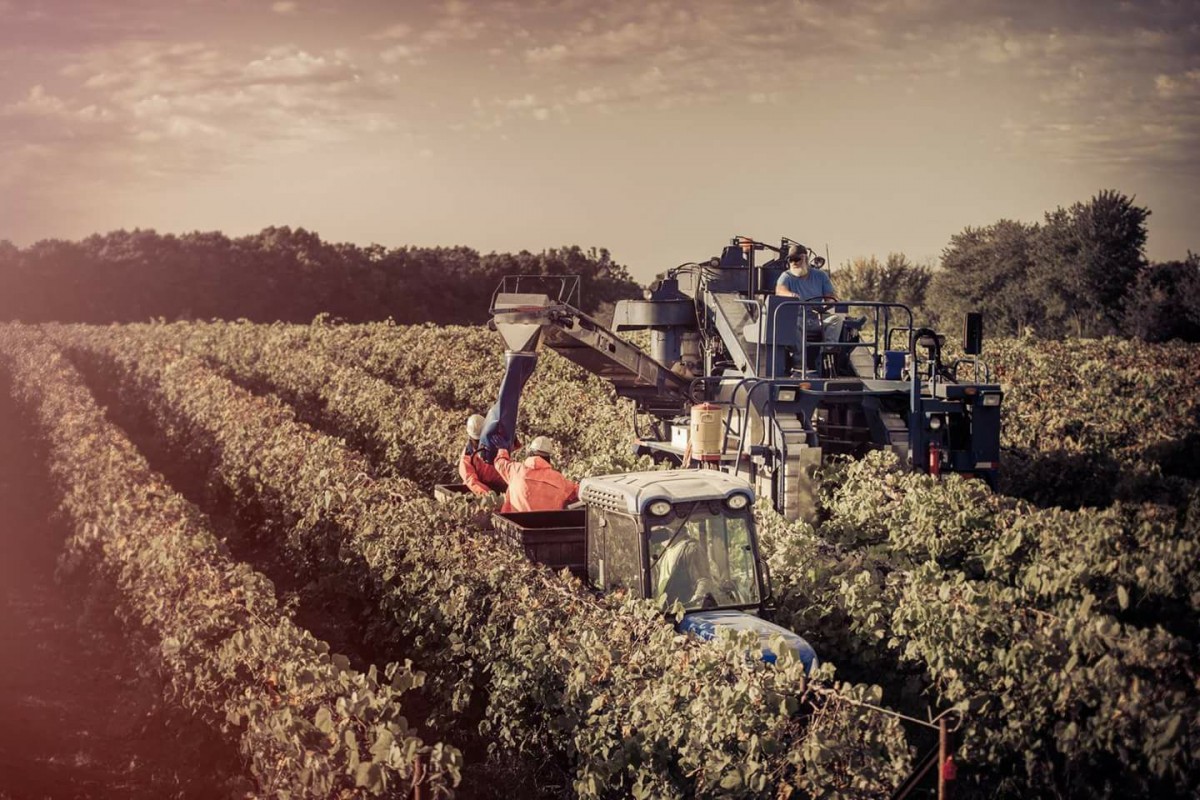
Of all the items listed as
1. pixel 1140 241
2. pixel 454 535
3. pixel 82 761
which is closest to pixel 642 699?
pixel 454 535

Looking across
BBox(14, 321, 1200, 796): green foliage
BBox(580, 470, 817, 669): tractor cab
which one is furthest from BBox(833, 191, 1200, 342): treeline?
BBox(580, 470, 817, 669): tractor cab

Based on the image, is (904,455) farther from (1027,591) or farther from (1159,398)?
(1159,398)

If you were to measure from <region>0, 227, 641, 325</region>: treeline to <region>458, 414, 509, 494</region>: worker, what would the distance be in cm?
5236

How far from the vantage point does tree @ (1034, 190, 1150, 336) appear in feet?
194

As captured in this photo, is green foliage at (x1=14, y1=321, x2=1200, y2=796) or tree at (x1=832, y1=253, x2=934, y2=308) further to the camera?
tree at (x1=832, y1=253, x2=934, y2=308)

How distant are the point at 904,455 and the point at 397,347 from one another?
63.9 ft

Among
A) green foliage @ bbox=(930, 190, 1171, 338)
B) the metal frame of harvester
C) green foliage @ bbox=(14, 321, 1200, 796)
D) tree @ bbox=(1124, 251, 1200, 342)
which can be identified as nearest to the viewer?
green foliage @ bbox=(14, 321, 1200, 796)

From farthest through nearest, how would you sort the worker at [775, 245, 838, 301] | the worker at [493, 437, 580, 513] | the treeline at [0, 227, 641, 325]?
the treeline at [0, 227, 641, 325] → the worker at [775, 245, 838, 301] → the worker at [493, 437, 580, 513]

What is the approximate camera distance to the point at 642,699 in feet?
22.1

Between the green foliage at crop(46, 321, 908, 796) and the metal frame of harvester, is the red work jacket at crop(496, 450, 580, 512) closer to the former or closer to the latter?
the green foliage at crop(46, 321, 908, 796)

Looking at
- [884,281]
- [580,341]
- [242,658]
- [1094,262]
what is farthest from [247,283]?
[242,658]

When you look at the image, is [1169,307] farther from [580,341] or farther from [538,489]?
[538,489]

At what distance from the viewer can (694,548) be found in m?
8.10

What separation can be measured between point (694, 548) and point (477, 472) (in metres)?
5.00
